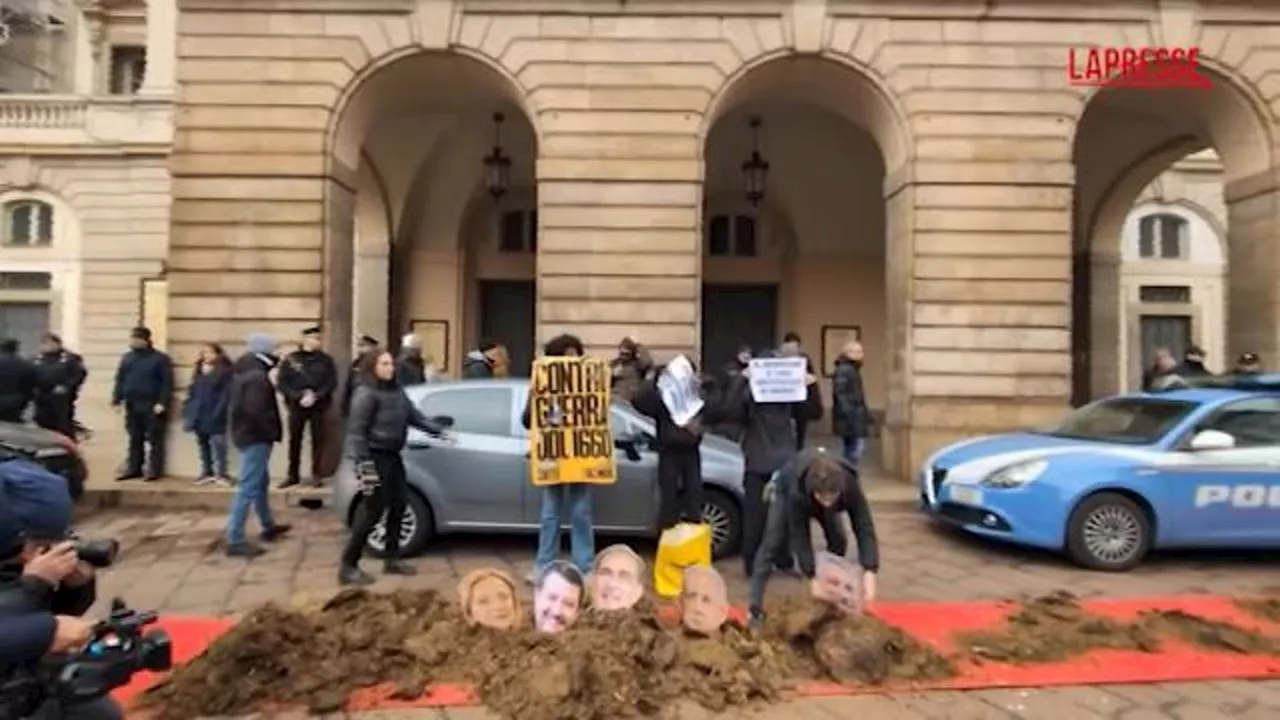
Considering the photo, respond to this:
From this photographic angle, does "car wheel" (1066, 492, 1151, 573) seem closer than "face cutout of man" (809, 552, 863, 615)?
No

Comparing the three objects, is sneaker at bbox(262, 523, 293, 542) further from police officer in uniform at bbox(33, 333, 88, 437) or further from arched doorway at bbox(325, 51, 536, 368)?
arched doorway at bbox(325, 51, 536, 368)

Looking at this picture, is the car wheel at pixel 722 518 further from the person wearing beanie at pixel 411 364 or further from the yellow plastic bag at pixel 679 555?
the person wearing beanie at pixel 411 364

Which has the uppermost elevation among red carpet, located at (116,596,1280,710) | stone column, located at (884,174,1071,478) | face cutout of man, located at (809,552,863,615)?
stone column, located at (884,174,1071,478)

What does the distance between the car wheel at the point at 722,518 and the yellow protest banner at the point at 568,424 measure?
57.1 inches

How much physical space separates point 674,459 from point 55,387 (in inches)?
310

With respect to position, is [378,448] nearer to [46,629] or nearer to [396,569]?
[396,569]

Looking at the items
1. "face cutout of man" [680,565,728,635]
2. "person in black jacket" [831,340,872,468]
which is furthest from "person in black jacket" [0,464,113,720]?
"person in black jacket" [831,340,872,468]

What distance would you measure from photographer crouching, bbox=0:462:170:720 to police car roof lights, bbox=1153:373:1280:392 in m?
8.98

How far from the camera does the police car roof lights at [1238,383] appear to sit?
27.4 ft

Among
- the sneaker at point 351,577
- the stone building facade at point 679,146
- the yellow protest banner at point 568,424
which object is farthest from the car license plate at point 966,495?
the sneaker at point 351,577

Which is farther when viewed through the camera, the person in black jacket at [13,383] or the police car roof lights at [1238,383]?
the person in black jacket at [13,383]

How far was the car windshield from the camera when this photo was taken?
26.5 feet

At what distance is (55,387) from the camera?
10734mm

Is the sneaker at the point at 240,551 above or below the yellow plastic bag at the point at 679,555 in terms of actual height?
below
